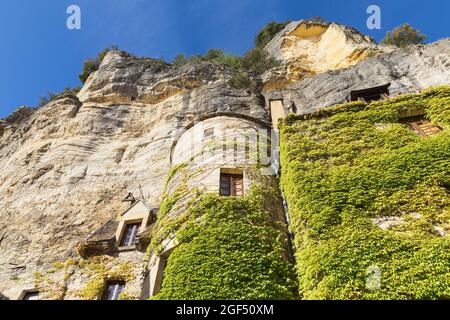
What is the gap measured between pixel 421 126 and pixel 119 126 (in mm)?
17906

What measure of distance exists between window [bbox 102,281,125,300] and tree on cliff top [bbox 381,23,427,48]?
3408 centimetres

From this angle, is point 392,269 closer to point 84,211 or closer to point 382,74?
point 84,211

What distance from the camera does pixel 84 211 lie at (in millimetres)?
16281

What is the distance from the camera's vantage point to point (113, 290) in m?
11.5

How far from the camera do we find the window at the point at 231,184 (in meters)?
11.6

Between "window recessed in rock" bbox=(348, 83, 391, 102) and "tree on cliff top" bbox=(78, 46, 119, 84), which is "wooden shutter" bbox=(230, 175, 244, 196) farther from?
"tree on cliff top" bbox=(78, 46, 119, 84)

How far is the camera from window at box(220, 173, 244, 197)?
38.0ft

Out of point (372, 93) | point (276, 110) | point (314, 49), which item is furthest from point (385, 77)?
point (314, 49)

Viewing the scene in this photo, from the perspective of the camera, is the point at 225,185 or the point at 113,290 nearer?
the point at 113,290

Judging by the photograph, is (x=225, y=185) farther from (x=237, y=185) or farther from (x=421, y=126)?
(x=421, y=126)

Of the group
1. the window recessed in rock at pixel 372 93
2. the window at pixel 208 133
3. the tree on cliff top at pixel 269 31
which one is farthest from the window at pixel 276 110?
the tree on cliff top at pixel 269 31

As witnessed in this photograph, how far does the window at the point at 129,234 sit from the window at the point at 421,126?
419 inches

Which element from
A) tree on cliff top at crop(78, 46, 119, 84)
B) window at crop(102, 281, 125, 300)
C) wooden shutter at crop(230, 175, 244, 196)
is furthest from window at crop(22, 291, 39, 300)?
tree on cliff top at crop(78, 46, 119, 84)
